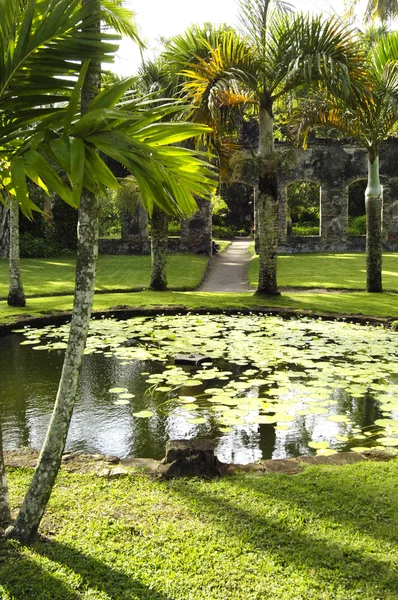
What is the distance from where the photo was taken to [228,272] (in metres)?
17.1

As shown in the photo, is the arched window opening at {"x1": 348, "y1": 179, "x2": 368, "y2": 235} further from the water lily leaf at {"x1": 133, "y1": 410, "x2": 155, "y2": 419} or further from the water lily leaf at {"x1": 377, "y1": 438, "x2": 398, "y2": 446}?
the water lily leaf at {"x1": 377, "y1": 438, "x2": 398, "y2": 446}

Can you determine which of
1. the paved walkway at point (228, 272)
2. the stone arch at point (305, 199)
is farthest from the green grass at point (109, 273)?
the stone arch at point (305, 199)

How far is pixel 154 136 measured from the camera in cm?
252

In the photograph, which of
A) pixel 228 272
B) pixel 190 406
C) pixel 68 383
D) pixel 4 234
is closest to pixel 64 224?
pixel 4 234

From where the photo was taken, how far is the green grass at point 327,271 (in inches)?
547

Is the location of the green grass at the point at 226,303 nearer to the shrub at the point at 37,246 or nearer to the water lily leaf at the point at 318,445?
the water lily leaf at the point at 318,445

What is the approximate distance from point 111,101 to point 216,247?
65.4 feet

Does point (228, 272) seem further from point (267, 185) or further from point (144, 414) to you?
point (144, 414)

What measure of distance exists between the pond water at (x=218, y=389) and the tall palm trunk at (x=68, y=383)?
152cm

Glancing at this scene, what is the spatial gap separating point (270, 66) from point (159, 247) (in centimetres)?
412

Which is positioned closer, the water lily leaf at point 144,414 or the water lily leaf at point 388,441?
the water lily leaf at point 388,441

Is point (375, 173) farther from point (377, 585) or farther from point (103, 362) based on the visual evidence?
point (377, 585)

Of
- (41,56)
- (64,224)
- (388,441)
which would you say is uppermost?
(41,56)

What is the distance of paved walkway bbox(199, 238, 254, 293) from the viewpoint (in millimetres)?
13992
